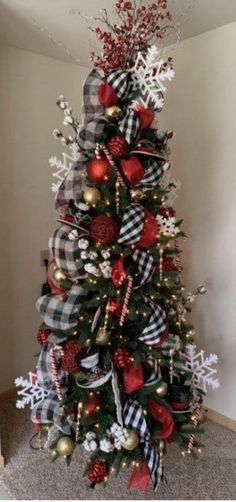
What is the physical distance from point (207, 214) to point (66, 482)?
1.51m

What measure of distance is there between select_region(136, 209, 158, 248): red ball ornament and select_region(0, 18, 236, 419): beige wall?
0.81m

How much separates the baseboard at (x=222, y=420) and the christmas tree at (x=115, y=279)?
776mm

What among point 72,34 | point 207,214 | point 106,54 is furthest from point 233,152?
point 72,34

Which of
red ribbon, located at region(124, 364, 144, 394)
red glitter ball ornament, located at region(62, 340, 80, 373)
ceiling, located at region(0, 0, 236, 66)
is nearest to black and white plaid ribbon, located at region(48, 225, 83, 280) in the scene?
red glitter ball ornament, located at region(62, 340, 80, 373)

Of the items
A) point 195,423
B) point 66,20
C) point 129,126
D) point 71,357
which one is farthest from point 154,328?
point 66,20

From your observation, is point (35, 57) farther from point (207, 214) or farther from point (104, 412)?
point (104, 412)

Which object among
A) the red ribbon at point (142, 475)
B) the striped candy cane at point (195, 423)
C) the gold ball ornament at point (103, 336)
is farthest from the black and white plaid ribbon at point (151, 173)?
the red ribbon at point (142, 475)

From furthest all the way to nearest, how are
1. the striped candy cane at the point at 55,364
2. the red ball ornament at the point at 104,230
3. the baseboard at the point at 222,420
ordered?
the baseboard at the point at 222,420
the striped candy cane at the point at 55,364
the red ball ornament at the point at 104,230

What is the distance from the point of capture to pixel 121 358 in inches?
52.0

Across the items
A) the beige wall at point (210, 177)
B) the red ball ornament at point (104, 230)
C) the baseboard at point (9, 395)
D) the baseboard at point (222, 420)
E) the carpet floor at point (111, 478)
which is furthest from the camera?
the baseboard at point (9, 395)

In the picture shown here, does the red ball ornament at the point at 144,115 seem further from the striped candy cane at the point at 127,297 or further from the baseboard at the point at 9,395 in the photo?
the baseboard at the point at 9,395

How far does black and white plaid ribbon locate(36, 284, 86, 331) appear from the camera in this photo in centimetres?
133

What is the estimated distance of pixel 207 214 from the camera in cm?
211

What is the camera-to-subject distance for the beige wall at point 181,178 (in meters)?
2.00
